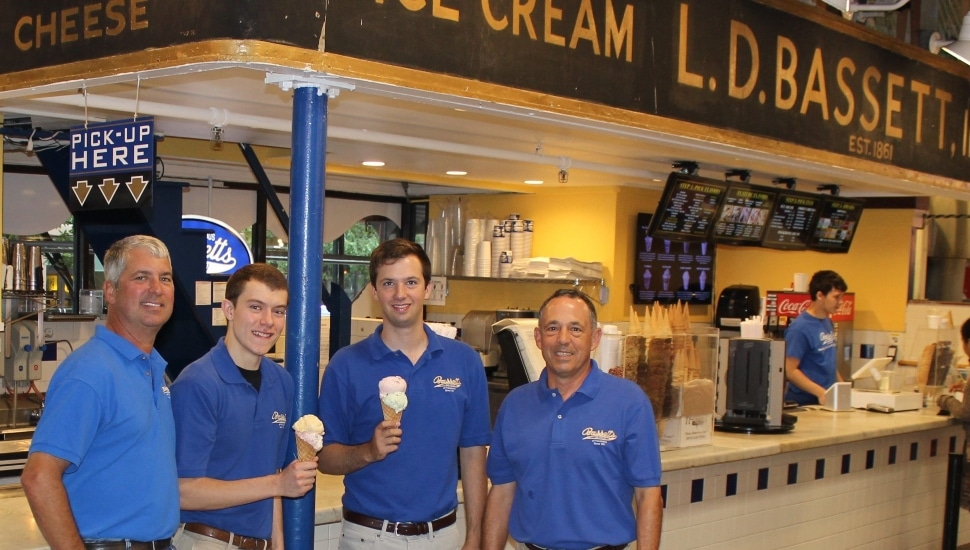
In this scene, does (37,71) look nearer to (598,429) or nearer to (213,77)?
(213,77)

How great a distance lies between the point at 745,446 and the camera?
554 cm

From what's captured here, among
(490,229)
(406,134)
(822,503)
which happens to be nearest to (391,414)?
(406,134)

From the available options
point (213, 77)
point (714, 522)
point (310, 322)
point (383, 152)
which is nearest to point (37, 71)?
point (213, 77)

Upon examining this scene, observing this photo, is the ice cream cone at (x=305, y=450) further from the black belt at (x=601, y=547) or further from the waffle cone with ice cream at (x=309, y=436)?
the black belt at (x=601, y=547)

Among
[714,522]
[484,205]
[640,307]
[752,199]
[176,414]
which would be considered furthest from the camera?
[484,205]

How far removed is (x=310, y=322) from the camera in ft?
12.4

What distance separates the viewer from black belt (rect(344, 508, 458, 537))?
343 cm

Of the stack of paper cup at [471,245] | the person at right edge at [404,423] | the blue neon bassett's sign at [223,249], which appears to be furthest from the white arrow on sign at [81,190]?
the stack of paper cup at [471,245]

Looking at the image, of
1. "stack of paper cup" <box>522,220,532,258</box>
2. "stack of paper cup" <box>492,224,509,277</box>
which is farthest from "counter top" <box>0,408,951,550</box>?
"stack of paper cup" <box>492,224,509,277</box>

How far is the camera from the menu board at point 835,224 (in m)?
8.05

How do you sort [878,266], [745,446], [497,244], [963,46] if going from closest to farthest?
[745,446] → [963,46] → [497,244] → [878,266]

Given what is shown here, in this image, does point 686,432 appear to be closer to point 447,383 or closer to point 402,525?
point 447,383

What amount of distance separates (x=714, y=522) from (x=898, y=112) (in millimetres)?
3084

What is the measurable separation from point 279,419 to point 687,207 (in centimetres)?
434
